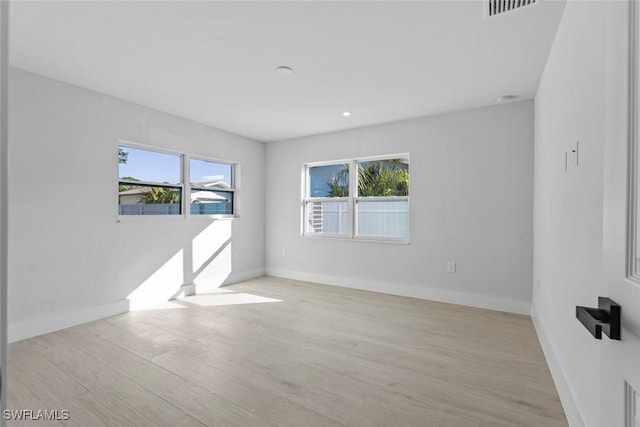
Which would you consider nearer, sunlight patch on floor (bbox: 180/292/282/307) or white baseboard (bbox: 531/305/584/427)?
white baseboard (bbox: 531/305/584/427)

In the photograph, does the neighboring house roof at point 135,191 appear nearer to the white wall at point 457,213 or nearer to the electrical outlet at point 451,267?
the white wall at point 457,213

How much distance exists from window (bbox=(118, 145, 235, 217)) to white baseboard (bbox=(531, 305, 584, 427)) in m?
4.30

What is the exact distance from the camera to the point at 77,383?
2061 mm

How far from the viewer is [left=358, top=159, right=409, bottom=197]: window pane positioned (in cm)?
441

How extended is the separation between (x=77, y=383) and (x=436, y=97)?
4148mm

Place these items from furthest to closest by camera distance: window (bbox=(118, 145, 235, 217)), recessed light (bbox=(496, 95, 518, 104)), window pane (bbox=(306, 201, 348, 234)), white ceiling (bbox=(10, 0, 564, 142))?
window pane (bbox=(306, 201, 348, 234)) < window (bbox=(118, 145, 235, 217)) < recessed light (bbox=(496, 95, 518, 104)) < white ceiling (bbox=(10, 0, 564, 142))

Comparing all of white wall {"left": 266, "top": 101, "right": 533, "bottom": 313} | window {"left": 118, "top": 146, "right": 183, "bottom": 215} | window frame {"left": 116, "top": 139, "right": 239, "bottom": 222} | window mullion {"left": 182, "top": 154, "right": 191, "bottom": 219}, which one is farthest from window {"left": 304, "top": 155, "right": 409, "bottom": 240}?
window {"left": 118, "top": 146, "right": 183, "bottom": 215}

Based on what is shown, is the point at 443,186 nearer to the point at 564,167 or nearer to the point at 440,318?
the point at 440,318

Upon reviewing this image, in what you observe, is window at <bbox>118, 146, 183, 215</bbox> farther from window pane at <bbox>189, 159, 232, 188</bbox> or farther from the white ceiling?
the white ceiling

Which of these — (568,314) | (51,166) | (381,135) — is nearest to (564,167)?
(568,314)

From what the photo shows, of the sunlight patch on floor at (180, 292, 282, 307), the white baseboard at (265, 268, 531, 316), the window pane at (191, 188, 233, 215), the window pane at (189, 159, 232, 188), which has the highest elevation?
the window pane at (189, 159, 232, 188)

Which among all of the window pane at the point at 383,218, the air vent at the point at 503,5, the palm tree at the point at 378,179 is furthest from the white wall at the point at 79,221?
the air vent at the point at 503,5

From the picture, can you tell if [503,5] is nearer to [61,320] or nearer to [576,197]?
[576,197]

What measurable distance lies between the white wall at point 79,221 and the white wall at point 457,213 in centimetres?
234
